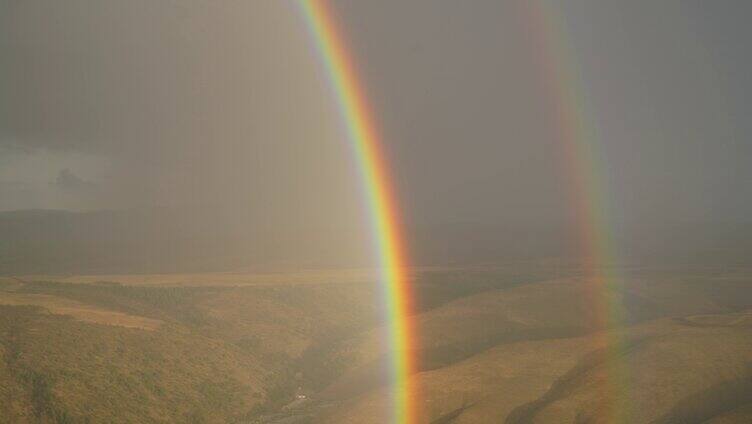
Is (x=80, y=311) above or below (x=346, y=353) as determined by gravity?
above

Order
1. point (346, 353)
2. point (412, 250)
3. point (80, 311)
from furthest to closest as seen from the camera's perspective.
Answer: point (412, 250) → point (80, 311) → point (346, 353)

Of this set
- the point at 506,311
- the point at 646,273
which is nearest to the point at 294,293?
the point at 506,311

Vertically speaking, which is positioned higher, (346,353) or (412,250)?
(412,250)

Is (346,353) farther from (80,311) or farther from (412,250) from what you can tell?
(412,250)

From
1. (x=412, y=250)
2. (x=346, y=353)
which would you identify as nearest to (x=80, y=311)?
(x=346, y=353)

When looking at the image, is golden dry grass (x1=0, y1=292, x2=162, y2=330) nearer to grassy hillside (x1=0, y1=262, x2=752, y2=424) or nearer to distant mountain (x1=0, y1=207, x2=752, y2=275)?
grassy hillside (x1=0, y1=262, x2=752, y2=424)

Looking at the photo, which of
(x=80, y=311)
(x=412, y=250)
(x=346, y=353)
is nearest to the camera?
(x=346, y=353)

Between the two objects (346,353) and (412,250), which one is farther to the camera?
(412,250)

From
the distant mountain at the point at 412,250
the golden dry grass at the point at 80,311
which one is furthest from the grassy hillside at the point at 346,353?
the distant mountain at the point at 412,250

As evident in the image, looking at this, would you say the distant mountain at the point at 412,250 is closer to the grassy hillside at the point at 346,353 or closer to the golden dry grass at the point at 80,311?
the grassy hillside at the point at 346,353

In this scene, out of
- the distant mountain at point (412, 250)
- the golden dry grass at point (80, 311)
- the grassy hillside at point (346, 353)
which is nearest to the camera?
the grassy hillside at point (346, 353)

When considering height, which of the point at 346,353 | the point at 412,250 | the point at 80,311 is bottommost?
the point at 346,353

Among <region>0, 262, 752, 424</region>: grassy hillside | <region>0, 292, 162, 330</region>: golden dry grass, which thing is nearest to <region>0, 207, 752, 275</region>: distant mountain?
<region>0, 262, 752, 424</region>: grassy hillside
